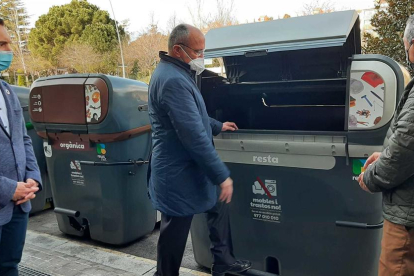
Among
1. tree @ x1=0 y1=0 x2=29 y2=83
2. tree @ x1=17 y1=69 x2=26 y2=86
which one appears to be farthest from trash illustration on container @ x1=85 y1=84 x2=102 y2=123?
tree @ x1=0 y1=0 x2=29 y2=83

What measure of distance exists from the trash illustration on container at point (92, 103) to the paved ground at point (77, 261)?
1.21 m

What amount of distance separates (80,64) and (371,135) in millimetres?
30184

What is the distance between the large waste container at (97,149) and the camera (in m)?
3.37

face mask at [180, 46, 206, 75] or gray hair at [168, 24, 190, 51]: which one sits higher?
gray hair at [168, 24, 190, 51]

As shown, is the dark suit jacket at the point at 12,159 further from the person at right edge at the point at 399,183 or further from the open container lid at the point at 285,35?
the person at right edge at the point at 399,183

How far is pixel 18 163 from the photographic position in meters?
2.02

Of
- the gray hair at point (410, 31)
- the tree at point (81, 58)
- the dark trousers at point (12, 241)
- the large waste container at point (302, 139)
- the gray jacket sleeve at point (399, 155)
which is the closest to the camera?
the gray jacket sleeve at point (399, 155)

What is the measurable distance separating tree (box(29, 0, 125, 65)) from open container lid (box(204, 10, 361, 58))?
31.3 m

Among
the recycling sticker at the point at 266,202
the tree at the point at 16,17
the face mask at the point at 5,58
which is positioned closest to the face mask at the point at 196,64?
the recycling sticker at the point at 266,202

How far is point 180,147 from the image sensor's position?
7.25 feet

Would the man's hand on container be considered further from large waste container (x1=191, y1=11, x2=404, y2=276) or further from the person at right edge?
the person at right edge

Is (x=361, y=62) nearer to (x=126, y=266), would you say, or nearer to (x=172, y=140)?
(x=172, y=140)

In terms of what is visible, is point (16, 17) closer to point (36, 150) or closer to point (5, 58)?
point (36, 150)

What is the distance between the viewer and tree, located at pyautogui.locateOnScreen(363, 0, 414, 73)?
8.36m
